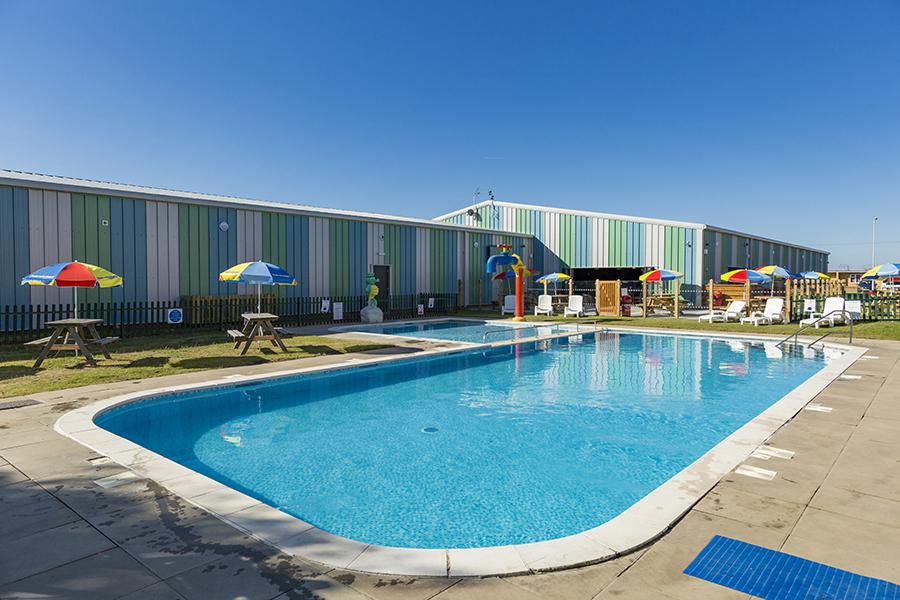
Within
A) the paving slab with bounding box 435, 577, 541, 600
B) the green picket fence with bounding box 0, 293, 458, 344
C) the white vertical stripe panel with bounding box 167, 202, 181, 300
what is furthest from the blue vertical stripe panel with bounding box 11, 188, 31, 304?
the paving slab with bounding box 435, 577, 541, 600

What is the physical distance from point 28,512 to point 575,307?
2024cm

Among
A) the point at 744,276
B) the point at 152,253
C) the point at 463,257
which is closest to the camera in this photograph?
the point at 152,253

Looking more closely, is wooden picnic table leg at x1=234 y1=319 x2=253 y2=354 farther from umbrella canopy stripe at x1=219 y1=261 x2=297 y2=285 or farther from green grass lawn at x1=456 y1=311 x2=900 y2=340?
green grass lawn at x1=456 y1=311 x2=900 y2=340

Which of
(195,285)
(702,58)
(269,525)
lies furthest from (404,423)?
(702,58)

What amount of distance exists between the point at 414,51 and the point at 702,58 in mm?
11020

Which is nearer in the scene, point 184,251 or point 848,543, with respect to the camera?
point 848,543

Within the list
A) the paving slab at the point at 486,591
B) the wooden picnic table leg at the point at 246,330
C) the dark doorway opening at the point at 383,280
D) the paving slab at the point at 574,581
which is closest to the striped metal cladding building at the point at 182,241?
the dark doorway opening at the point at 383,280

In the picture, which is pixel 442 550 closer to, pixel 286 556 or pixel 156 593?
pixel 286 556

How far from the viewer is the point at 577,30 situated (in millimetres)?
18875

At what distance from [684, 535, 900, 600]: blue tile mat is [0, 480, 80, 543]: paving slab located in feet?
12.6

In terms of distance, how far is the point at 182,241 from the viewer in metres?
16.0

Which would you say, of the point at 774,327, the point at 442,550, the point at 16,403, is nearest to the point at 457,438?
the point at 442,550

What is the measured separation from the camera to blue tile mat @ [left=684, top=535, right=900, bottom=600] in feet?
8.16

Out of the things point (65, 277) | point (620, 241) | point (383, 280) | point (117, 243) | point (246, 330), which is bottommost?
point (246, 330)
